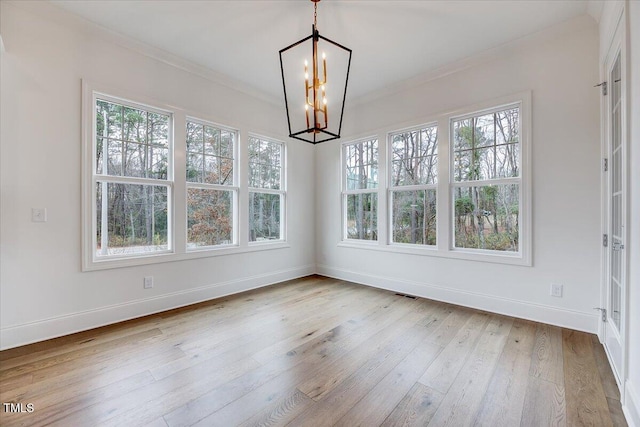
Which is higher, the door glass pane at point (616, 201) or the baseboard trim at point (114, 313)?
the door glass pane at point (616, 201)

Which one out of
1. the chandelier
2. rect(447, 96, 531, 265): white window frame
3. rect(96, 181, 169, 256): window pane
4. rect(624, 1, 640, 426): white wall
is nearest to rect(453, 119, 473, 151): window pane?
rect(447, 96, 531, 265): white window frame

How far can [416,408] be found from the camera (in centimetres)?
170

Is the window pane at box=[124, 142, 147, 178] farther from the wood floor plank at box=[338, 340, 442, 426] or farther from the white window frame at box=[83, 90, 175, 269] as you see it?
the wood floor plank at box=[338, 340, 442, 426]

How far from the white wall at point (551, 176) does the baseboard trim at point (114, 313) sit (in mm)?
2675

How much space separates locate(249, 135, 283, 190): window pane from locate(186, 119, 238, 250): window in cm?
32

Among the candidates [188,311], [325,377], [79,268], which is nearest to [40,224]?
[79,268]

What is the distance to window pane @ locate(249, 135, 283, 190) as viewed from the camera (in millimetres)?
4328

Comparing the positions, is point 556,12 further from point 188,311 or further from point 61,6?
point 188,311

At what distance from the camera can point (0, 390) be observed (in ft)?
6.05

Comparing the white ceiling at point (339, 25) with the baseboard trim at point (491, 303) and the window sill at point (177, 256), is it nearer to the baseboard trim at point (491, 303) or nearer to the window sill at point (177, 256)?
the window sill at point (177, 256)

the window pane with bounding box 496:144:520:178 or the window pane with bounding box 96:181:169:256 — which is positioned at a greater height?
the window pane with bounding box 496:144:520:178

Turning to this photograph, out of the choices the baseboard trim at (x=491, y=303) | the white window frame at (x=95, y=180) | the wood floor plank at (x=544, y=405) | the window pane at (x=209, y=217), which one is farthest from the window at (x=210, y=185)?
the wood floor plank at (x=544, y=405)

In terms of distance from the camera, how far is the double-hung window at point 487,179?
318 cm

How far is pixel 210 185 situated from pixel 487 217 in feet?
11.4
